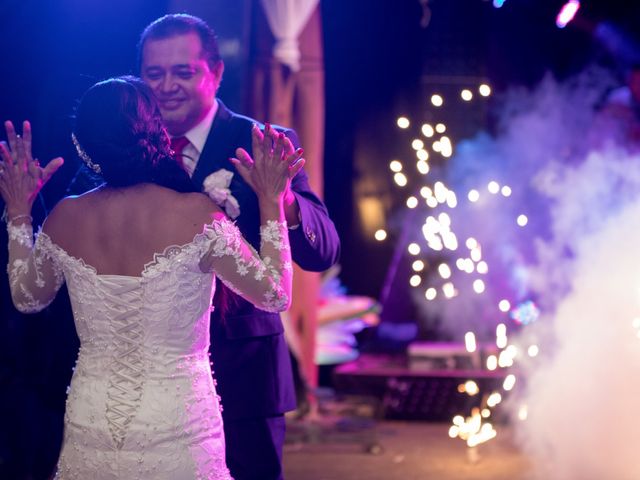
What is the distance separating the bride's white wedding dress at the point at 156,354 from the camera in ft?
7.06

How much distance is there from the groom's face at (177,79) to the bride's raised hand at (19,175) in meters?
0.39

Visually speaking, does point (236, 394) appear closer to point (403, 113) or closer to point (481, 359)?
point (481, 359)

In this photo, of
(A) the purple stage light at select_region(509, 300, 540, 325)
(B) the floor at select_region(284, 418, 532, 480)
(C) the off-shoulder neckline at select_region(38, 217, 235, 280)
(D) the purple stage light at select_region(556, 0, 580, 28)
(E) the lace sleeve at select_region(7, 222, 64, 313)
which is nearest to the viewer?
(C) the off-shoulder neckline at select_region(38, 217, 235, 280)

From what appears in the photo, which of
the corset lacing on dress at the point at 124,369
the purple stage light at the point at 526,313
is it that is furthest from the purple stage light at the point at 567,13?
the corset lacing on dress at the point at 124,369

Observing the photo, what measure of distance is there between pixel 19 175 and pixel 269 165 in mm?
654

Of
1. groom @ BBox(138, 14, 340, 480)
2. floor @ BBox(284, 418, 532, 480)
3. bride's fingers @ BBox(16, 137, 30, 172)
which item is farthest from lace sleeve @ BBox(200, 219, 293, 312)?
floor @ BBox(284, 418, 532, 480)

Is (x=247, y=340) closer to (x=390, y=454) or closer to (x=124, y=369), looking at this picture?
(x=124, y=369)

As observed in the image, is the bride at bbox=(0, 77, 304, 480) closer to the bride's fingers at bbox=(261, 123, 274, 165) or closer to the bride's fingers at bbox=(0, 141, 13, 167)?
the bride's fingers at bbox=(261, 123, 274, 165)

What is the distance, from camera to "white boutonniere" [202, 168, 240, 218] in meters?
2.56

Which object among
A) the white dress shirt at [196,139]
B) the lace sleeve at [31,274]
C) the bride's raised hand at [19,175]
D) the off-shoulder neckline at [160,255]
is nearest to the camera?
the off-shoulder neckline at [160,255]

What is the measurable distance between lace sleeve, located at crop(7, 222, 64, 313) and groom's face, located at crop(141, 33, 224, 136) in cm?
57

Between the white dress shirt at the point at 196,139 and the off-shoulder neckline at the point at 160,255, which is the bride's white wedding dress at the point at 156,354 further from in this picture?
the white dress shirt at the point at 196,139

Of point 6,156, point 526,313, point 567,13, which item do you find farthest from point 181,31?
point 567,13

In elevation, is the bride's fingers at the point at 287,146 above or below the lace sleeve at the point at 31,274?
above
